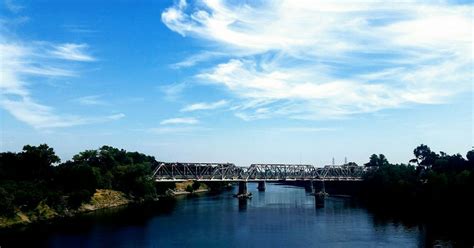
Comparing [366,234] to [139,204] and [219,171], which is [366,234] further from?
[219,171]

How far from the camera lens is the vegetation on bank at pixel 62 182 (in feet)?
281

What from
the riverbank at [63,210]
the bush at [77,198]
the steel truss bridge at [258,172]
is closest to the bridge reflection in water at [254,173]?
the steel truss bridge at [258,172]

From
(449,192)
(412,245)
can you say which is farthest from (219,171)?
(412,245)

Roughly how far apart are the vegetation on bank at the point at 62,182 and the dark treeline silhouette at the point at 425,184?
2592 inches

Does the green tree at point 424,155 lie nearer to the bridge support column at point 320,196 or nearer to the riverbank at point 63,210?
the bridge support column at point 320,196

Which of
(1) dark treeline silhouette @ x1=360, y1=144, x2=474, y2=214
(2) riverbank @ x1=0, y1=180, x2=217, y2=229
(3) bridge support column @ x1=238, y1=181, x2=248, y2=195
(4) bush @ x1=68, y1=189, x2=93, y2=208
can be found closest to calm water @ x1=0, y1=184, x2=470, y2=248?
(2) riverbank @ x1=0, y1=180, x2=217, y2=229

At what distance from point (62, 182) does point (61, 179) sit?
71cm

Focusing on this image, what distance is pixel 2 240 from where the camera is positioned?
65250 mm

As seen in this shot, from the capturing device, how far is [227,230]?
78.4 m

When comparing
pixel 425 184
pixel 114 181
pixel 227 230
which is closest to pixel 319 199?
pixel 425 184

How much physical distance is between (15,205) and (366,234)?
201 feet

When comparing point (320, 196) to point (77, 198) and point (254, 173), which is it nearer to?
point (254, 173)

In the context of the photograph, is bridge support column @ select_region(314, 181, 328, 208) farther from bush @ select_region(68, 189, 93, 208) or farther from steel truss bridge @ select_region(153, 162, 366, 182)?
bush @ select_region(68, 189, 93, 208)

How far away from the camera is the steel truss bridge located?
6053 inches
